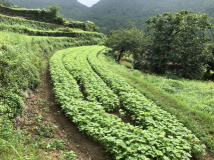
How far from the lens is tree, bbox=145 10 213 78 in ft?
43.7

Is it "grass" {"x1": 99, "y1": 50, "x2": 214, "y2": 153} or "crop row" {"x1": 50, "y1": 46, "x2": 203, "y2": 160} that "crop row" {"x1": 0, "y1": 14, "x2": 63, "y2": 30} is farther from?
"crop row" {"x1": 50, "y1": 46, "x2": 203, "y2": 160}

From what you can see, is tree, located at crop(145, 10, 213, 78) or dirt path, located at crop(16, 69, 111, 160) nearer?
dirt path, located at crop(16, 69, 111, 160)

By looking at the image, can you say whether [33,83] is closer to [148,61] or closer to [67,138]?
[67,138]

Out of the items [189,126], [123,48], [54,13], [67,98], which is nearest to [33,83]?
[67,98]

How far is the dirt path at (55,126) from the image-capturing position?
430cm

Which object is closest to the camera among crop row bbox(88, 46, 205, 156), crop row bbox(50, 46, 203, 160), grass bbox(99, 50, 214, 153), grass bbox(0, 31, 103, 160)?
grass bbox(0, 31, 103, 160)

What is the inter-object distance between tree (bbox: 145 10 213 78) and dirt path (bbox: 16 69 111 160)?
1222cm

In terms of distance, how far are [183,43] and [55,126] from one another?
14729 millimetres

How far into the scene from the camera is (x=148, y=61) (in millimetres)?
16266

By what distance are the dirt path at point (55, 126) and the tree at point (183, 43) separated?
481 inches

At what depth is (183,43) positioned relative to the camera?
13891mm

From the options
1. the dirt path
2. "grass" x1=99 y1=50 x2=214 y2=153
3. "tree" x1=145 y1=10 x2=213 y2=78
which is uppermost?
"tree" x1=145 y1=10 x2=213 y2=78

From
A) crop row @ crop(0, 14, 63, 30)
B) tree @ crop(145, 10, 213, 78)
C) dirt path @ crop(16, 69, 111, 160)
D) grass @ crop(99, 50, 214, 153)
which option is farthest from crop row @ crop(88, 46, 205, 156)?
crop row @ crop(0, 14, 63, 30)

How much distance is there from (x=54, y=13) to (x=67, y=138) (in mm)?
44216
